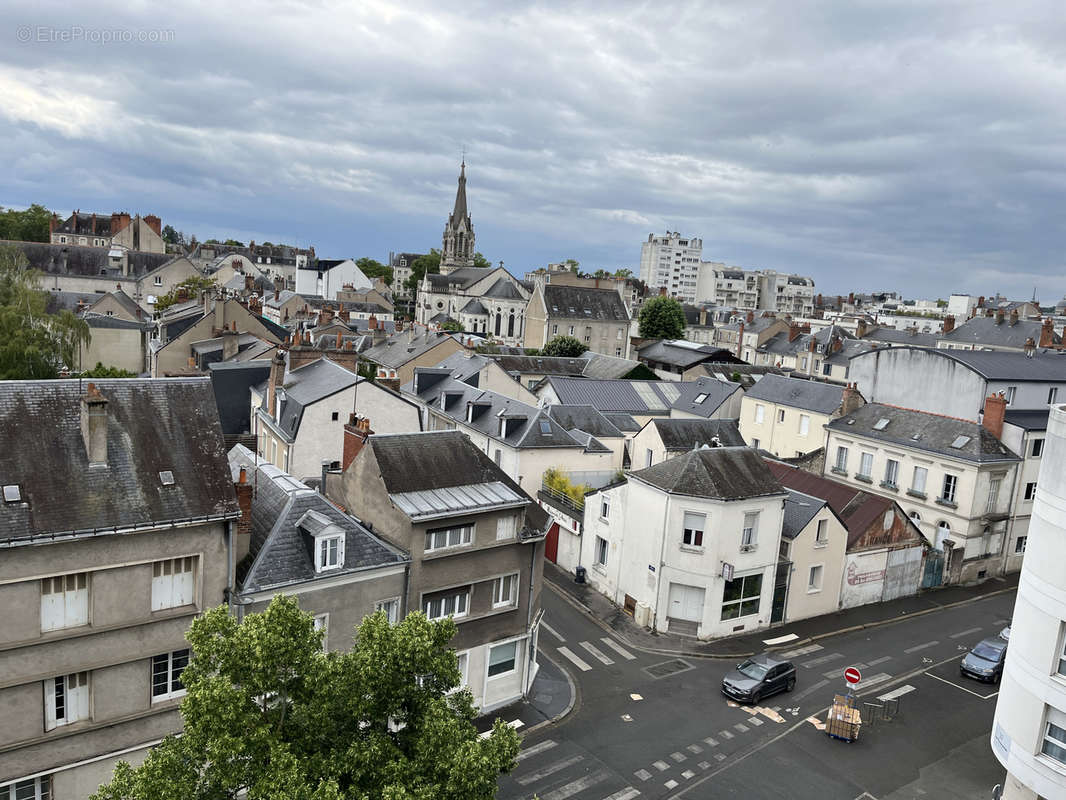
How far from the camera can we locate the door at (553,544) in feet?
134

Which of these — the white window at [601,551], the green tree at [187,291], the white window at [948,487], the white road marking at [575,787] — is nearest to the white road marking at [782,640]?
the white window at [601,551]

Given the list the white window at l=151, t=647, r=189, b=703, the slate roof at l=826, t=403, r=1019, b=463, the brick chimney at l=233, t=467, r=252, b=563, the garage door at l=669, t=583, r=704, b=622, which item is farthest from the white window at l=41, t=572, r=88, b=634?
the slate roof at l=826, t=403, r=1019, b=463

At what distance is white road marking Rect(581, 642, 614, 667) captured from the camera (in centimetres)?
3027

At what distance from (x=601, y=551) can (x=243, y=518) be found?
66.2 feet

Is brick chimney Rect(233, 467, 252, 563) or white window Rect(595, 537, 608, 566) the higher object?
brick chimney Rect(233, 467, 252, 563)

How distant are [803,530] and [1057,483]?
15374mm

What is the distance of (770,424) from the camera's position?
174 feet

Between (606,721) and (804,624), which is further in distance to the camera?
(804,624)

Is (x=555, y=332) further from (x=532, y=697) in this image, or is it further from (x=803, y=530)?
(x=532, y=697)

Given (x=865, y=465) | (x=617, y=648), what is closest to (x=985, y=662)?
(x=617, y=648)

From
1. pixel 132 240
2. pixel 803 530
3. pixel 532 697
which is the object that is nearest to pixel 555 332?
pixel 132 240

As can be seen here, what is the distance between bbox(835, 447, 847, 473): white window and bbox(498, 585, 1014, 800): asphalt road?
1456cm

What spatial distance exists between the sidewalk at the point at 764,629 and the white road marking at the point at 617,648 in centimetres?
65

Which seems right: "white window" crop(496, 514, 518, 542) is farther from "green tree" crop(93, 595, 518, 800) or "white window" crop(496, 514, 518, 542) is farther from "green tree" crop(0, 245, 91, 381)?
"green tree" crop(0, 245, 91, 381)
